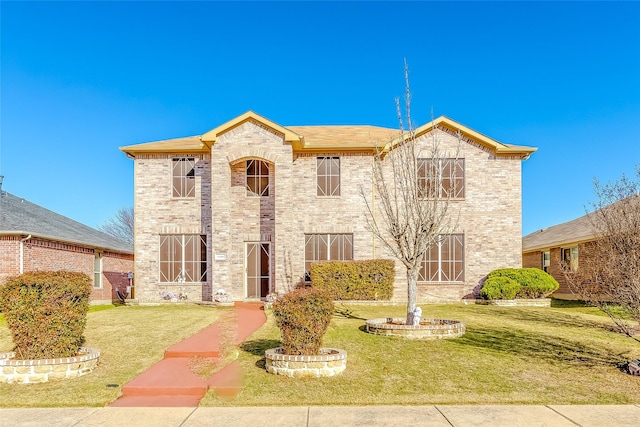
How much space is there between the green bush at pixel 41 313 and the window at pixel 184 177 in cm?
1041

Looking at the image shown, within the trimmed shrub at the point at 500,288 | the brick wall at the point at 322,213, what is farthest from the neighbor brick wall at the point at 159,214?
the trimmed shrub at the point at 500,288

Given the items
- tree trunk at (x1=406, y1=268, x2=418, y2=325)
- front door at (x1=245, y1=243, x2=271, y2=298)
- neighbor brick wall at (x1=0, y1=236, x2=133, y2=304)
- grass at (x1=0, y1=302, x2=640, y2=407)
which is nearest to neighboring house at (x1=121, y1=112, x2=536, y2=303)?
front door at (x1=245, y1=243, x2=271, y2=298)

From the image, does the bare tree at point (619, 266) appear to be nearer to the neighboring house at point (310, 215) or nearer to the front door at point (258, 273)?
the neighboring house at point (310, 215)

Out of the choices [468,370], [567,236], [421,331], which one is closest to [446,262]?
[567,236]

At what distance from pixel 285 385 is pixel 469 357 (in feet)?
11.8

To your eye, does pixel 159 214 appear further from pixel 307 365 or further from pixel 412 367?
pixel 412 367

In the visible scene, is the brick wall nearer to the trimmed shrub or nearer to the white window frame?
the white window frame

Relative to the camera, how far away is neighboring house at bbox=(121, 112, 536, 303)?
18094 mm

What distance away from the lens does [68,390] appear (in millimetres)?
7227

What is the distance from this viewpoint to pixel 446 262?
1836 centimetres

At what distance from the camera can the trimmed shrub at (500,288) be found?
16844 mm

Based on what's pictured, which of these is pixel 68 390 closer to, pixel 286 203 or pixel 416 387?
pixel 416 387

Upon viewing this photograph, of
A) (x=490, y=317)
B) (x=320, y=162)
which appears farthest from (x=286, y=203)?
(x=490, y=317)

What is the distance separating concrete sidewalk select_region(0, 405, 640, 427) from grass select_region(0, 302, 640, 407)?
25 cm
